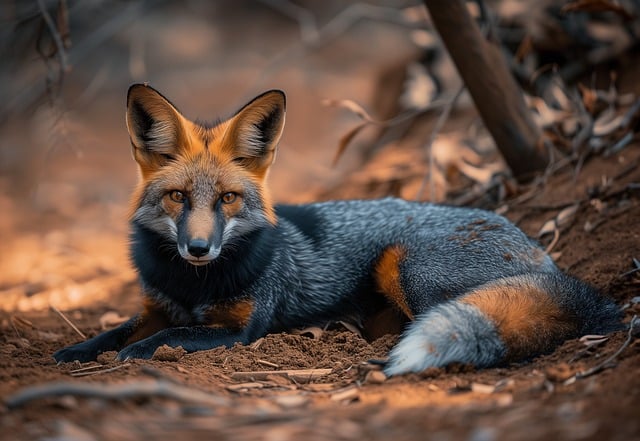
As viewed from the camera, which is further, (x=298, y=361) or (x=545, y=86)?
(x=545, y=86)

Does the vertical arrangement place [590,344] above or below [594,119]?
below

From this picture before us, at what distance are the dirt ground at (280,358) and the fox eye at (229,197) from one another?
102cm

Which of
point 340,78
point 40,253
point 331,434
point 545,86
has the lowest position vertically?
point 331,434

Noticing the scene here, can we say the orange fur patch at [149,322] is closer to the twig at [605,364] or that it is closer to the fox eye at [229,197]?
the fox eye at [229,197]

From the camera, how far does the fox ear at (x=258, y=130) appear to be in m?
4.86

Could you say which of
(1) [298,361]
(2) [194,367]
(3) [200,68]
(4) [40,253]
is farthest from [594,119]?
(3) [200,68]

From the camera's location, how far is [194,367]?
13.5ft

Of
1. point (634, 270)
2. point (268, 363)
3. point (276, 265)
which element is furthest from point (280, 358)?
point (634, 270)

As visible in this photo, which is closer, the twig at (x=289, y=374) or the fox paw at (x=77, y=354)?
the twig at (x=289, y=374)

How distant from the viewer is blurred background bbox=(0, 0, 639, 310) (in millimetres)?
7336

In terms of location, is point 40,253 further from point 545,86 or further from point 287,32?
point 287,32

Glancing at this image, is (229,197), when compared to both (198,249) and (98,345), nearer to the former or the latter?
(198,249)

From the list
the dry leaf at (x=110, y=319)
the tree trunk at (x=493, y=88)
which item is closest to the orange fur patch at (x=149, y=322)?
the dry leaf at (x=110, y=319)

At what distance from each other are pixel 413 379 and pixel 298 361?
3.24 feet
